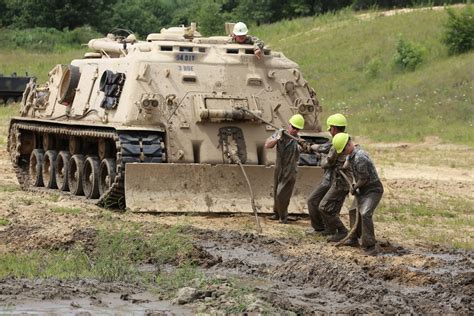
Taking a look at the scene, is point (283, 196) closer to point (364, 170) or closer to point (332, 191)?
point (332, 191)

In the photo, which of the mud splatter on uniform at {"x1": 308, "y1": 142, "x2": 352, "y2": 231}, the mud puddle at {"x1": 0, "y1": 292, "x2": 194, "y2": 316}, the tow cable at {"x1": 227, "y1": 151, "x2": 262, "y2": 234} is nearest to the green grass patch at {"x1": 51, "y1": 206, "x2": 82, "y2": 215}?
the tow cable at {"x1": 227, "y1": 151, "x2": 262, "y2": 234}

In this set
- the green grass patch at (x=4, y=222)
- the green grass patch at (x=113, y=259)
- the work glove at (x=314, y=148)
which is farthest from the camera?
the work glove at (x=314, y=148)

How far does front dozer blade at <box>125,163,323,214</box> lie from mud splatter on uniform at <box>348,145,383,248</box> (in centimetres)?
314

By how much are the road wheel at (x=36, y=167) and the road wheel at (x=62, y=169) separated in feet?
2.06

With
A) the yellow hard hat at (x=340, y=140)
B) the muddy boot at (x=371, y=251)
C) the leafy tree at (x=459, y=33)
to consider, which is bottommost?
the leafy tree at (x=459, y=33)

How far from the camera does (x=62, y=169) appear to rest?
19672 mm

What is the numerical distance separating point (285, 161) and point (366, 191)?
2.56 m

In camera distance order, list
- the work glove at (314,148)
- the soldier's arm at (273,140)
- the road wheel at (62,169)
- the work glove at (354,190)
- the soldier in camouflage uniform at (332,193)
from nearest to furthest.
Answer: the work glove at (354,190) → the soldier in camouflage uniform at (332,193) → the work glove at (314,148) → the soldier's arm at (273,140) → the road wheel at (62,169)

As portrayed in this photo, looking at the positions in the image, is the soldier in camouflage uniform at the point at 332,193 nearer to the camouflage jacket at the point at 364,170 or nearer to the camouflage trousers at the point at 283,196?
the camouflage jacket at the point at 364,170

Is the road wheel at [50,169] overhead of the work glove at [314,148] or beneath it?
beneath

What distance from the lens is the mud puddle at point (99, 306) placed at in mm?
9570

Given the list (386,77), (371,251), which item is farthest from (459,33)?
(371,251)

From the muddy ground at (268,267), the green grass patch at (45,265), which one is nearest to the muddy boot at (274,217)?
the muddy ground at (268,267)

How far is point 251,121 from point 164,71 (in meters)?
1.43
